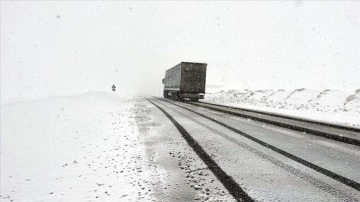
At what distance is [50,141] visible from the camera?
11242 millimetres

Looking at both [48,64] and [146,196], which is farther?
[48,64]

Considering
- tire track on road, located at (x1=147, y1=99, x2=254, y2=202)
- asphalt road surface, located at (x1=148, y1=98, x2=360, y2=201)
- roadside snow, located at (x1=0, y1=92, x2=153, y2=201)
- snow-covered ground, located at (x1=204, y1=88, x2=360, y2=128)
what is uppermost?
snow-covered ground, located at (x1=204, y1=88, x2=360, y2=128)

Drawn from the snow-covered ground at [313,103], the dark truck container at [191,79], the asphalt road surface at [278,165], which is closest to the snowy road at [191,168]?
the asphalt road surface at [278,165]

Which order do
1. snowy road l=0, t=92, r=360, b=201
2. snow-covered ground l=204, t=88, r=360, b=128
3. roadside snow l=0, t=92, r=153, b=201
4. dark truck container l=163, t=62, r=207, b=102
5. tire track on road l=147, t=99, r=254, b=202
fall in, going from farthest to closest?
dark truck container l=163, t=62, r=207, b=102
snow-covered ground l=204, t=88, r=360, b=128
roadside snow l=0, t=92, r=153, b=201
snowy road l=0, t=92, r=360, b=201
tire track on road l=147, t=99, r=254, b=202

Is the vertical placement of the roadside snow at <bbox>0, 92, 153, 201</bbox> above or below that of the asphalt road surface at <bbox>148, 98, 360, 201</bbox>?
below

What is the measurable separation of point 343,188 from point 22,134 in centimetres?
1384

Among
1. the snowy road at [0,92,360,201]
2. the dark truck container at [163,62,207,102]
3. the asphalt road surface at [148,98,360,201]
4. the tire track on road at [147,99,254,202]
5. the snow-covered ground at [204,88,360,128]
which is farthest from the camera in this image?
the dark truck container at [163,62,207,102]

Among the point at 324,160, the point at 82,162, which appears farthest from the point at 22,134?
the point at 324,160

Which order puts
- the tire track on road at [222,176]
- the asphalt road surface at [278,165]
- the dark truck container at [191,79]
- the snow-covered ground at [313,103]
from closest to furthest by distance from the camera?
the tire track on road at [222,176]
the asphalt road surface at [278,165]
the snow-covered ground at [313,103]
the dark truck container at [191,79]

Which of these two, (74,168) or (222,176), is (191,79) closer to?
(74,168)

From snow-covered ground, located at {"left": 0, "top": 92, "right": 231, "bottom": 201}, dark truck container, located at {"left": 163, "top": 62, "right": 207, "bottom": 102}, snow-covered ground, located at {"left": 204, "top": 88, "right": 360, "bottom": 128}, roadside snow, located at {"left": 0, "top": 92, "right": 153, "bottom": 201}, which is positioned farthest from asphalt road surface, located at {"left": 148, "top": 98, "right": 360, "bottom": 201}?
dark truck container, located at {"left": 163, "top": 62, "right": 207, "bottom": 102}

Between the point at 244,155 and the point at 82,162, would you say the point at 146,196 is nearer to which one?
the point at 244,155

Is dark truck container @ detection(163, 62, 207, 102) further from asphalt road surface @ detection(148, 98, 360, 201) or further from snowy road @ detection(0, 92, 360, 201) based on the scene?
asphalt road surface @ detection(148, 98, 360, 201)

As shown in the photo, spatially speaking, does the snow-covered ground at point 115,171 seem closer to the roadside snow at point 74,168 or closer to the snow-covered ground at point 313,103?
the roadside snow at point 74,168
